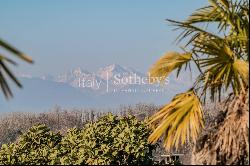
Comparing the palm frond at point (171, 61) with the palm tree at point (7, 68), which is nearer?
the palm tree at point (7, 68)

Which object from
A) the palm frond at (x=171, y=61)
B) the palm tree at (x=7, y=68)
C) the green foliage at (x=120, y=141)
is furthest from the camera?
the green foliage at (x=120, y=141)

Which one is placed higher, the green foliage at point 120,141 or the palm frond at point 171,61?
the palm frond at point 171,61

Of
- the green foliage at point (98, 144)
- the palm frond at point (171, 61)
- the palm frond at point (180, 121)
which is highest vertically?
the palm frond at point (171, 61)

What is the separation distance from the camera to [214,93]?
26.9 feet

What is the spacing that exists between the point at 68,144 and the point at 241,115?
345 inches

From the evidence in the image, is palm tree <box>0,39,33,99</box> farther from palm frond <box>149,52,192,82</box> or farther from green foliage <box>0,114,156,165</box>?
green foliage <box>0,114,156,165</box>

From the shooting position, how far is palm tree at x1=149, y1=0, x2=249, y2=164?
25.1ft

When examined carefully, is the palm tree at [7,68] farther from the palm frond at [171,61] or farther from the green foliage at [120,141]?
the green foliage at [120,141]

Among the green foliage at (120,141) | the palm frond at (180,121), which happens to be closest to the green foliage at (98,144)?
the green foliage at (120,141)

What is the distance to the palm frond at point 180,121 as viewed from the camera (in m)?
7.61

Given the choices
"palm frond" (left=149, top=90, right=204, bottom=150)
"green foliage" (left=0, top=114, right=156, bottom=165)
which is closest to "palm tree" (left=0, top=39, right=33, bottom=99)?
"palm frond" (left=149, top=90, right=204, bottom=150)

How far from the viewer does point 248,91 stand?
7.77 metres

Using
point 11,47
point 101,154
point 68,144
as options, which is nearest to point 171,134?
point 11,47

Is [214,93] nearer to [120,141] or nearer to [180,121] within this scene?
[180,121]
